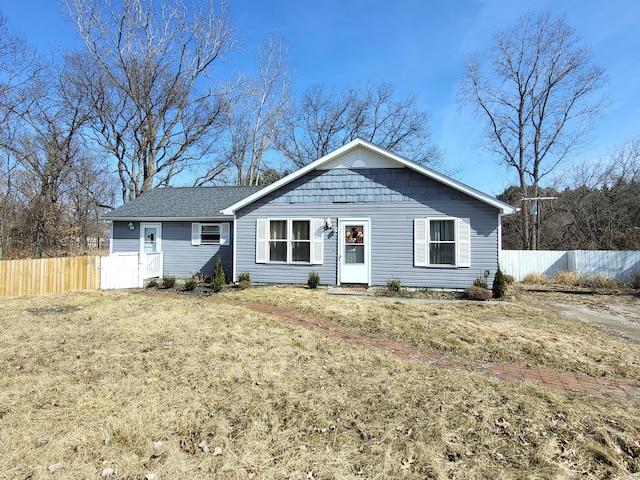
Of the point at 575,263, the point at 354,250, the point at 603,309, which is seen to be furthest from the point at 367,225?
the point at 575,263

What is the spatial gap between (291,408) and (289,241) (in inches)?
331

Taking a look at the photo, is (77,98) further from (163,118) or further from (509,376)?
(509,376)

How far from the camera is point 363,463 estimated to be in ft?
8.41

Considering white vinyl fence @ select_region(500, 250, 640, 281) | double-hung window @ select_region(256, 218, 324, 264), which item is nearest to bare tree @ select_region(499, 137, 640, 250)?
white vinyl fence @ select_region(500, 250, 640, 281)

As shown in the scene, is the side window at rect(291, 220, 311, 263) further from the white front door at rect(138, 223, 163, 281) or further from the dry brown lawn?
the white front door at rect(138, 223, 163, 281)

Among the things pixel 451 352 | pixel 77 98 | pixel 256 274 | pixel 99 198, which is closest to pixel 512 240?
pixel 256 274

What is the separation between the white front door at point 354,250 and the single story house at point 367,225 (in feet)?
0.11

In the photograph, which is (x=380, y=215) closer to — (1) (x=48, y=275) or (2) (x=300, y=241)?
(2) (x=300, y=241)

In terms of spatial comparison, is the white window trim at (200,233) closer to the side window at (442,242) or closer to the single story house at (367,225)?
the single story house at (367,225)

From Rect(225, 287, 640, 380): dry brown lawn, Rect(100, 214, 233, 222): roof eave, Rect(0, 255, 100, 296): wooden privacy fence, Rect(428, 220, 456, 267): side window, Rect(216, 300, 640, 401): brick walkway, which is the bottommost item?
Rect(216, 300, 640, 401): brick walkway

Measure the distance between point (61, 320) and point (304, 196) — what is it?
287 inches

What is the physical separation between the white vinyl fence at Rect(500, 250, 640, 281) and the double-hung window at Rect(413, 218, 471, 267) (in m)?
4.19

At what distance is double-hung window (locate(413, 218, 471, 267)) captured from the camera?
10.6m

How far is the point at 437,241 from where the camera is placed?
10.8 meters
